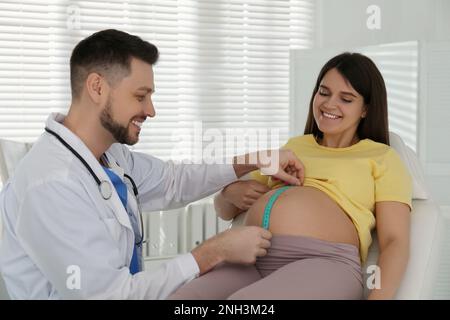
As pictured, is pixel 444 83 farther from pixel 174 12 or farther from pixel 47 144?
pixel 47 144

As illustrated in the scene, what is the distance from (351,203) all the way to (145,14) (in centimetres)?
199

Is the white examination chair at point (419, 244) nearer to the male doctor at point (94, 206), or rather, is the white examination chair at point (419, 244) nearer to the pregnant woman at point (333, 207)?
the pregnant woman at point (333, 207)

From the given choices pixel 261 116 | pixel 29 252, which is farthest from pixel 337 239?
pixel 261 116

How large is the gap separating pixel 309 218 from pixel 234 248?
25 centimetres

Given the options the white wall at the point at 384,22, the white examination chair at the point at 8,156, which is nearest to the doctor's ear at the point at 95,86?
the white examination chair at the point at 8,156

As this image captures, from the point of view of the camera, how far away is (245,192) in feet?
6.39

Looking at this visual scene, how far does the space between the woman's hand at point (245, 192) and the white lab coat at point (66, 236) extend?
41 cm

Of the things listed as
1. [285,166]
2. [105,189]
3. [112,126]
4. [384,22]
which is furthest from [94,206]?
[384,22]

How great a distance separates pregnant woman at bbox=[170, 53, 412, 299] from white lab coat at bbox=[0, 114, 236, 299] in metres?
0.13

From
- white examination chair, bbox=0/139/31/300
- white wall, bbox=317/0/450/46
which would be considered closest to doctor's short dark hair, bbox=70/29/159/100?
white examination chair, bbox=0/139/31/300

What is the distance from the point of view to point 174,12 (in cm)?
340

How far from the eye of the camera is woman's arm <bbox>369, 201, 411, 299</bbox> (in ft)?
5.18

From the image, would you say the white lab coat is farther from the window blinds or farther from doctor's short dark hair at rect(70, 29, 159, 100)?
the window blinds

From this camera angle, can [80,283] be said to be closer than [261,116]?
Yes
